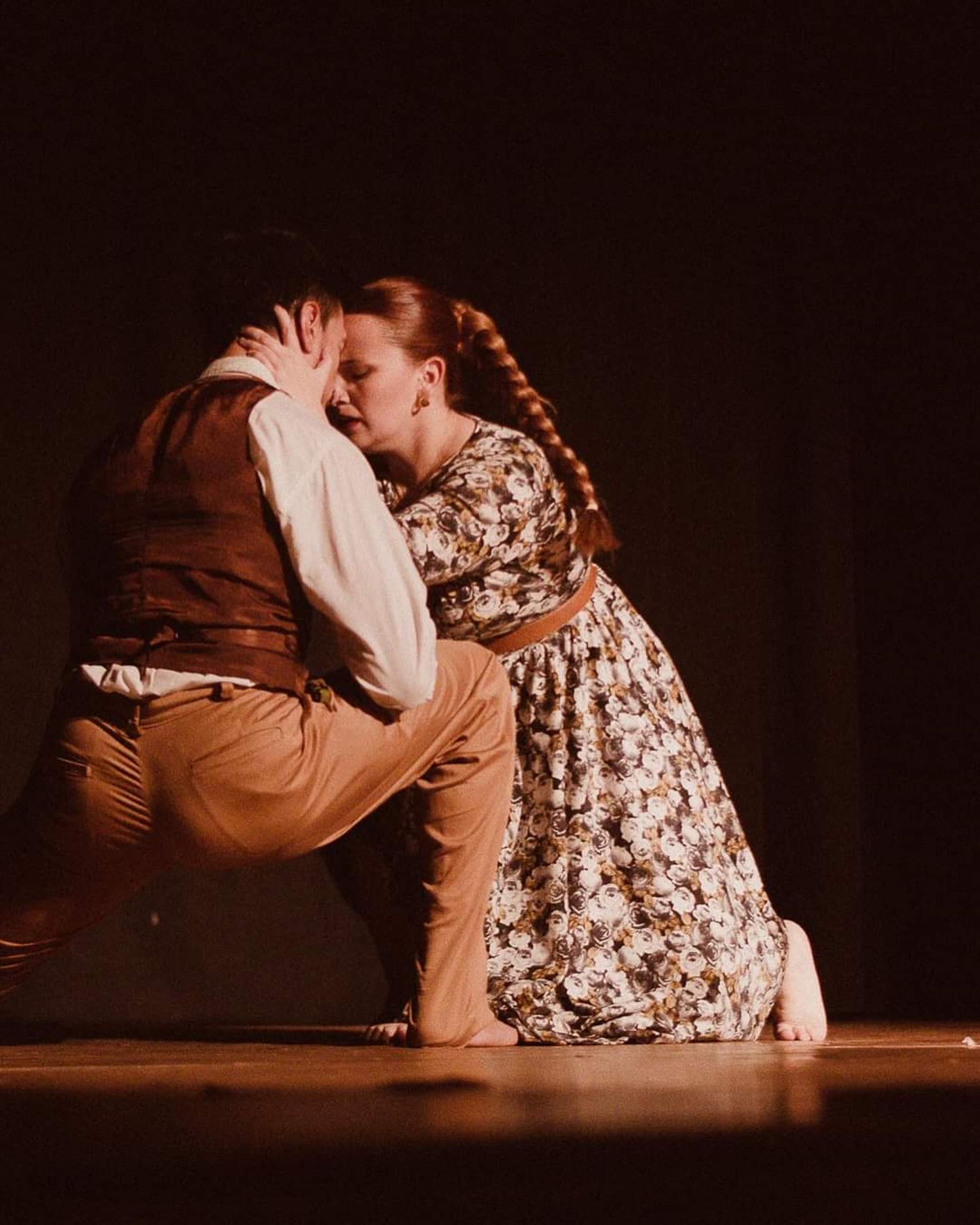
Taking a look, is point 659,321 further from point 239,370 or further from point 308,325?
point 239,370

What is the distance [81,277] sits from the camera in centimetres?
334

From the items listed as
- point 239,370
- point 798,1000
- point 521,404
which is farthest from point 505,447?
point 798,1000

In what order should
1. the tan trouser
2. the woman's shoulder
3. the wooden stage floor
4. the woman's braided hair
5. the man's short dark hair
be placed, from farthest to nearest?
1. the woman's braided hair
2. the woman's shoulder
3. the man's short dark hair
4. the tan trouser
5. the wooden stage floor

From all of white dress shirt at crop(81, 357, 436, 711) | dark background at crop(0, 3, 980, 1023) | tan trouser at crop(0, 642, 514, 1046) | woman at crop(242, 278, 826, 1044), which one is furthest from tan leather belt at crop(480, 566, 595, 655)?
dark background at crop(0, 3, 980, 1023)

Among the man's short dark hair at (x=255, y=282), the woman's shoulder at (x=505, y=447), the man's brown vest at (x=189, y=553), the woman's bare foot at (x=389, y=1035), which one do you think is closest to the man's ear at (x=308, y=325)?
the man's short dark hair at (x=255, y=282)

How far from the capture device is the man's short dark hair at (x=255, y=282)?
205cm

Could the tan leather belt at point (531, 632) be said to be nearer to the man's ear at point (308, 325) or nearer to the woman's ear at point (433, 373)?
the woman's ear at point (433, 373)

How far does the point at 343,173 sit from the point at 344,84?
0.19m

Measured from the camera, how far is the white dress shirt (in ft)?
5.94

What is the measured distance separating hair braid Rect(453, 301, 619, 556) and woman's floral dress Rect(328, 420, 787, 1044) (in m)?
0.05

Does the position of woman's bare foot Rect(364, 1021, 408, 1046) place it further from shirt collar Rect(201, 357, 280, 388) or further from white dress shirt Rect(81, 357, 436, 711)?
shirt collar Rect(201, 357, 280, 388)

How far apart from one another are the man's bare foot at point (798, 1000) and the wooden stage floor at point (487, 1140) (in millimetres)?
552

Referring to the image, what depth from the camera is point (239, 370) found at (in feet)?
6.39

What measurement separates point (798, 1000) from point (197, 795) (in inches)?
43.0
